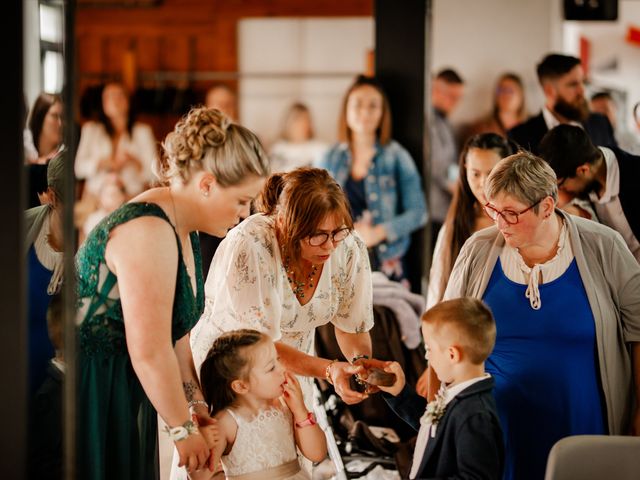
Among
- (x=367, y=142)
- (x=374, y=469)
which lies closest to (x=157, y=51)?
(x=367, y=142)

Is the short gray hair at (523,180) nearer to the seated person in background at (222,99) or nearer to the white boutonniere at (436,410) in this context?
the white boutonniere at (436,410)

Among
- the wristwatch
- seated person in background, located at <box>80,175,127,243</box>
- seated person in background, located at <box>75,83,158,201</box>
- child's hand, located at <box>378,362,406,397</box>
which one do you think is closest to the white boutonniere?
child's hand, located at <box>378,362,406,397</box>

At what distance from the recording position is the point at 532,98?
5.45 m

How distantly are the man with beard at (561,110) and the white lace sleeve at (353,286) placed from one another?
44 cm

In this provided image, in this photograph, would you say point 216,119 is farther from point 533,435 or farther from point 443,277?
point 533,435

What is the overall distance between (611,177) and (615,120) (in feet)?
0.90

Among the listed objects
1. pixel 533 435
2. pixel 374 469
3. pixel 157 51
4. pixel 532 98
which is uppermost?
pixel 157 51

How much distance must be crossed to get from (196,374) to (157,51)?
6.99 meters

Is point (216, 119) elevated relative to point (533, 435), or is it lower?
elevated

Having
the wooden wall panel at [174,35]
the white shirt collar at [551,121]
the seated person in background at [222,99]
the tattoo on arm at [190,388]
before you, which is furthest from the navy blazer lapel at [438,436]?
the wooden wall panel at [174,35]

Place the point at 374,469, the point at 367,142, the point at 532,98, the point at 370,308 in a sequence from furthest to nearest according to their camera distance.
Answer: the point at 532,98 < the point at 367,142 < the point at 374,469 < the point at 370,308

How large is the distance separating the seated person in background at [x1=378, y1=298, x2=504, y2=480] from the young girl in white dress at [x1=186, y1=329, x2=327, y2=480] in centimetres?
25

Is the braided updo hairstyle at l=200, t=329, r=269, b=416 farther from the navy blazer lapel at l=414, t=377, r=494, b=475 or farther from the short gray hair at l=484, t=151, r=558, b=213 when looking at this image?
the short gray hair at l=484, t=151, r=558, b=213

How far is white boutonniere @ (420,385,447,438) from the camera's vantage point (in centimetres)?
183
